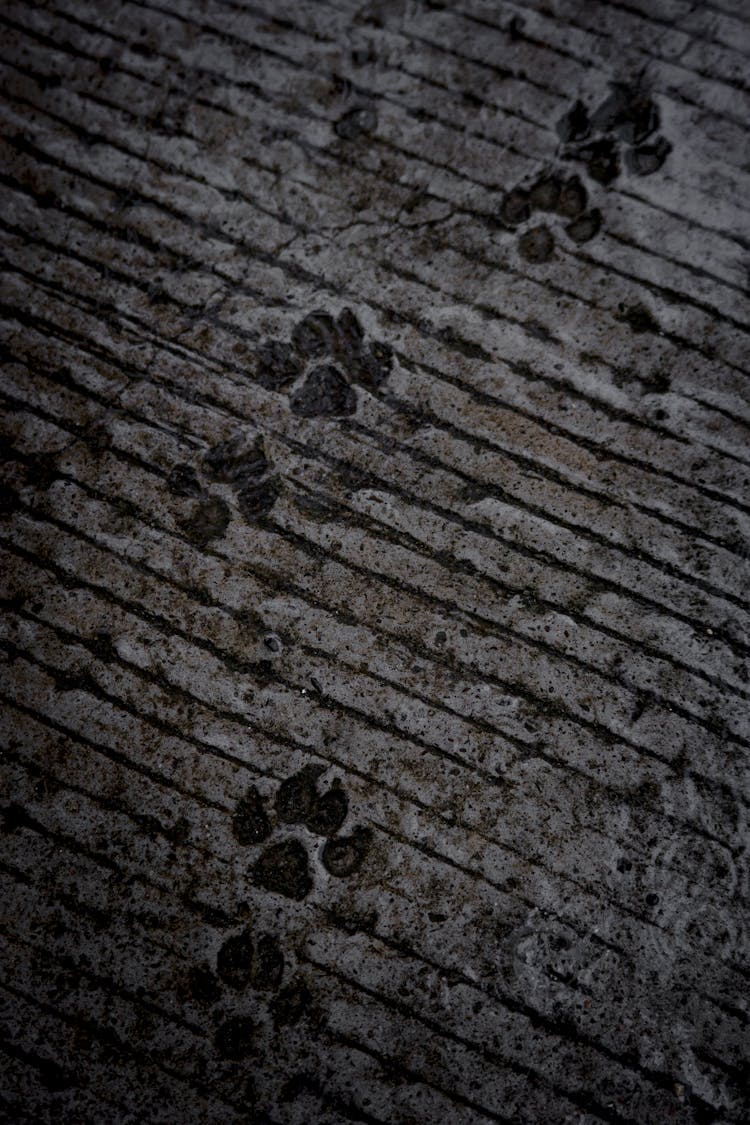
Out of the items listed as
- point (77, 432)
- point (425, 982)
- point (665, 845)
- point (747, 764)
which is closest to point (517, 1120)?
point (425, 982)

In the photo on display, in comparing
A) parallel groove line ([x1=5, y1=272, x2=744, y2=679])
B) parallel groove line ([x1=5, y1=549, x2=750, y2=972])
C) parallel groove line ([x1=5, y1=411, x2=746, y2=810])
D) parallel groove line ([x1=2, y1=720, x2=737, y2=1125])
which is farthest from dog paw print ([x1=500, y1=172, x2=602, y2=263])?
parallel groove line ([x1=2, y1=720, x2=737, y2=1125])

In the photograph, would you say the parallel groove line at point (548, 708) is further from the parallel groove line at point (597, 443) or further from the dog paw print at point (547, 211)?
the dog paw print at point (547, 211)

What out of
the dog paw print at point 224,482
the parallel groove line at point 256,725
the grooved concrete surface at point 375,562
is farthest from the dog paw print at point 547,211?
the parallel groove line at point 256,725

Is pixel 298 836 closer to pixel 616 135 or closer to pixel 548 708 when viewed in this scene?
pixel 548 708

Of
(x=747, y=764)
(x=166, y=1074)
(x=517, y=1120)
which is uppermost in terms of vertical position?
(x=747, y=764)

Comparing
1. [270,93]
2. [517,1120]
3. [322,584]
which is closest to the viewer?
[517,1120]

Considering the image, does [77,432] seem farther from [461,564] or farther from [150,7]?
[150,7]
